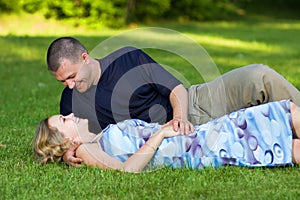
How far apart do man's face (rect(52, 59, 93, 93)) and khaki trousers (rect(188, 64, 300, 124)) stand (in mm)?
802

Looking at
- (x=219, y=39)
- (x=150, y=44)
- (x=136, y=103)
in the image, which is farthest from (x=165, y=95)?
(x=219, y=39)

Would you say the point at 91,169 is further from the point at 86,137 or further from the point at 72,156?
the point at 86,137

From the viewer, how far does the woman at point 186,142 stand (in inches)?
157

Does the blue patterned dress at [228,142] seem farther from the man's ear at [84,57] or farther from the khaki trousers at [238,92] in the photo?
the man's ear at [84,57]

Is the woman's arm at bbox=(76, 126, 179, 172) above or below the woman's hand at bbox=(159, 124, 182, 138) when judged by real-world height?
below

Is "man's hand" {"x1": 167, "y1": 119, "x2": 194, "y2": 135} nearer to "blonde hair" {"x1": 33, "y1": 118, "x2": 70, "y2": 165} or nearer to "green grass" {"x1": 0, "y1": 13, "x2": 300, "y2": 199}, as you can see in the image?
"green grass" {"x1": 0, "y1": 13, "x2": 300, "y2": 199}

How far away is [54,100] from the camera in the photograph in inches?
290

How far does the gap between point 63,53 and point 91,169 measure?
0.80 meters

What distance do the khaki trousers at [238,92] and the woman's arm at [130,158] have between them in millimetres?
556

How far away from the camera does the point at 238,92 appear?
451 cm

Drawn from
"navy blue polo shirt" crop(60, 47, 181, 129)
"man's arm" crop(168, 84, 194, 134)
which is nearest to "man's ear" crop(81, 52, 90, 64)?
"navy blue polo shirt" crop(60, 47, 181, 129)

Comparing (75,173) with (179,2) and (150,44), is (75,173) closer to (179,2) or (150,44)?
(150,44)

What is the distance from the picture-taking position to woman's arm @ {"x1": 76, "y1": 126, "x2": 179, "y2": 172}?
3.98 m

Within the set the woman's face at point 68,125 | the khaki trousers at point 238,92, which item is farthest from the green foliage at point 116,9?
the woman's face at point 68,125
